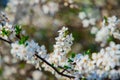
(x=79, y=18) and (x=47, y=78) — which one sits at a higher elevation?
(x=79, y=18)

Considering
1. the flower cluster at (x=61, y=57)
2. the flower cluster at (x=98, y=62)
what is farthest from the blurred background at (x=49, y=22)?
the flower cluster at (x=98, y=62)

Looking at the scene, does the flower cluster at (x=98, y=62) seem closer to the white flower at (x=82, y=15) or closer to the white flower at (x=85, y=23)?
the white flower at (x=85, y=23)

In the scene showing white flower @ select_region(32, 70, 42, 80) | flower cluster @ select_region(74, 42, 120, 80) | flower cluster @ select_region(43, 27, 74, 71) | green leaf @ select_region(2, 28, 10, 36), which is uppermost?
white flower @ select_region(32, 70, 42, 80)

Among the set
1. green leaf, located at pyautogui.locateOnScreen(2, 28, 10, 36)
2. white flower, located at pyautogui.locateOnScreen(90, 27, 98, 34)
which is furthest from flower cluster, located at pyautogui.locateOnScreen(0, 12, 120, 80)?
white flower, located at pyautogui.locateOnScreen(90, 27, 98, 34)

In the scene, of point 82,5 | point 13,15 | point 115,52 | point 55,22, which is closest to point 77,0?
point 82,5

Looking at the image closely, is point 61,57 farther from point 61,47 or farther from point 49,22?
Result: point 49,22

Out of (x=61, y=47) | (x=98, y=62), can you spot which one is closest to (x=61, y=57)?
(x=61, y=47)

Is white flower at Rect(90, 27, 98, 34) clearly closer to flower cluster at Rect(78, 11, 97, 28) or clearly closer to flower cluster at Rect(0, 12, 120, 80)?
flower cluster at Rect(78, 11, 97, 28)

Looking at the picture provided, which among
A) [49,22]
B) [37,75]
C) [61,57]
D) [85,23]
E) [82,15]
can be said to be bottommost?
[61,57]

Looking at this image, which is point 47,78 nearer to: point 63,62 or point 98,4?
point 98,4
